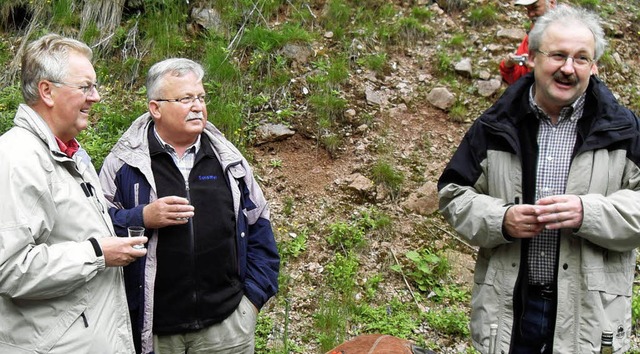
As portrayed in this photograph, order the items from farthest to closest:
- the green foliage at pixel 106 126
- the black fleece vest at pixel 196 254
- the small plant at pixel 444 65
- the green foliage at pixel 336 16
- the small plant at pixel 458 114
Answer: the green foliage at pixel 336 16, the small plant at pixel 444 65, the small plant at pixel 458 114, the green foliage at pixel 106 126, the black fleece vest at pixel 196 254

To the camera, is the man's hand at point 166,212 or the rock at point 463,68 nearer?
the man's hand at point 166,212

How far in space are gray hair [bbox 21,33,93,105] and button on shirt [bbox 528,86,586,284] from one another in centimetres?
206

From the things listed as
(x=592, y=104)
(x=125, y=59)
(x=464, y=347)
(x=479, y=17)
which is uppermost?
(x=592, y=104)

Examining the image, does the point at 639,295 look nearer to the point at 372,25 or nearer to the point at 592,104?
the point at 592,104

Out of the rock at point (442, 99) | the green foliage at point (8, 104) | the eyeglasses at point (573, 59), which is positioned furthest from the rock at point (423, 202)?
the green foliage at point (8, 104)

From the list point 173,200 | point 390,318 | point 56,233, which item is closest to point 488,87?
point 390,318

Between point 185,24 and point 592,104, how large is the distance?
16.2 ft

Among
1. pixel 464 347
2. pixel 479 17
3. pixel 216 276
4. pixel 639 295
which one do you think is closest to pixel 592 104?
pixel 216 276

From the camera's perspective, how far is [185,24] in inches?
275

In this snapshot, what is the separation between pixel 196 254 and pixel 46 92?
39.0 inches

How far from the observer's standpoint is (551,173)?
2.97 meters

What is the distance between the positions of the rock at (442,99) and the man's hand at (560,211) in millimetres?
3929

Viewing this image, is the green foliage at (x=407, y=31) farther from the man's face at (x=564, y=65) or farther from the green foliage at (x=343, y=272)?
the man's face at (x=564, y=65)

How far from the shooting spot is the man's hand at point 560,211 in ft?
8.96
